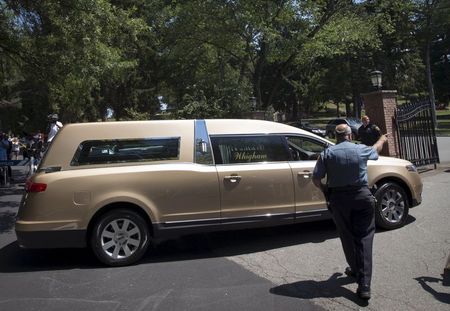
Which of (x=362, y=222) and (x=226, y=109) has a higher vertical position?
(x=226, y=109)

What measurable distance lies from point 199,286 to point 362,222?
5.95 feet

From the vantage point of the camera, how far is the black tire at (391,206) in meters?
7.51

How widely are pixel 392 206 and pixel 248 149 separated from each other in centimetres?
233

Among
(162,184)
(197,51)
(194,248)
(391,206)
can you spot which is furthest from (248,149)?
(197,51)

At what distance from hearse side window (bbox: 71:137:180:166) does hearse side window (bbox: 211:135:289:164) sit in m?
0.58

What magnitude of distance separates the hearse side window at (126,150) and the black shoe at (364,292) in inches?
115

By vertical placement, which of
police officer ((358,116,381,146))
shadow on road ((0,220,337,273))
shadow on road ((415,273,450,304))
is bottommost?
shadow on road ((415,273,450,304))

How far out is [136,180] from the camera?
6.43 m

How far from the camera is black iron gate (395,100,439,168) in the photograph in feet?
45.8

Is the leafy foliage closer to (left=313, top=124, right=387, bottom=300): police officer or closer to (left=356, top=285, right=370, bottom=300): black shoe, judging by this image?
(left=313, top=124, right=387, bottom=300): police officer

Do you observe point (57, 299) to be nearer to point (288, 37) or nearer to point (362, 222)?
point (362, 222)

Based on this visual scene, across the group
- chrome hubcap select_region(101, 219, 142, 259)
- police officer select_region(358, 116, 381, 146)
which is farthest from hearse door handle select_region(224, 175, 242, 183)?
police officer select_region(358, 116, 381, 146)

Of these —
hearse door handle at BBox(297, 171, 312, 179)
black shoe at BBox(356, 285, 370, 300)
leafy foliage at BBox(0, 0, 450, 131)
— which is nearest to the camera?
black shoe at BBox(356, 285, 370, 300)

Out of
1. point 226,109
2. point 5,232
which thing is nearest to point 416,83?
point 226,109
